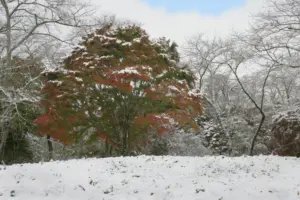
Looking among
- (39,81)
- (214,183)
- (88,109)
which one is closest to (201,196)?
(214,183)

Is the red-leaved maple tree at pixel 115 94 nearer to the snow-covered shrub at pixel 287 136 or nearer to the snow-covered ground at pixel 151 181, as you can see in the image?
the snow-covered ground at pixel 151 181

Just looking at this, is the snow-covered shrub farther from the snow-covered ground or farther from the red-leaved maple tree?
the snow-covered ground

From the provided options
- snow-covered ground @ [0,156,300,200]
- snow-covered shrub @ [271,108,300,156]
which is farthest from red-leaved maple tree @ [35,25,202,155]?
snow-covered shrub @ [271,108,300,156]

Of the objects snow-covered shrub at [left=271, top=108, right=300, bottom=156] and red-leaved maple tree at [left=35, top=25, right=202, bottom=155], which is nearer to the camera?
red-leaved maple tree at [left=35, top=25, right=202, bottom=155]

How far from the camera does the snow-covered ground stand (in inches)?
270

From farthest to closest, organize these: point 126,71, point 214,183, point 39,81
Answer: point 39,81, point 126,71, point 214,183

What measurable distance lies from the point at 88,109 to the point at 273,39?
8228mm

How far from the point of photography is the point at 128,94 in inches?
552

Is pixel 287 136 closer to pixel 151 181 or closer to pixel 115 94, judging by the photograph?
pixel 115 94

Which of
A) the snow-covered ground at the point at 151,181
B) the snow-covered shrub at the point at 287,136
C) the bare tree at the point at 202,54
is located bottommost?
the snow-covered ground at the point at 151,181

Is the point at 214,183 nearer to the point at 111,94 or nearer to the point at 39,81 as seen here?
the point at 111,94

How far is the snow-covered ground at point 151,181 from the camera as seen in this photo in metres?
6.87

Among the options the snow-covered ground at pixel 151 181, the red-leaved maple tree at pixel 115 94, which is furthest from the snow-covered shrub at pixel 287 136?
the snow-covered ground at pixel 151 181

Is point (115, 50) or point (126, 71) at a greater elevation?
point (115, 50)
